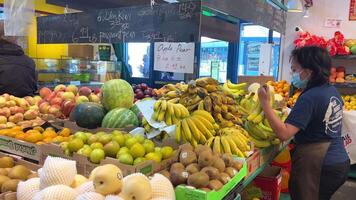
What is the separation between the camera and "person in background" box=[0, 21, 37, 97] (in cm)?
352

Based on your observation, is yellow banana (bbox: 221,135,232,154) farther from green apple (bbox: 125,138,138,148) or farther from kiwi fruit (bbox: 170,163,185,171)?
green apple (bbox: 125,138,138,148)

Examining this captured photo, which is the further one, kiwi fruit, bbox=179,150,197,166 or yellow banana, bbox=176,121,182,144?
yellow banana, bbox=176,121,182,144

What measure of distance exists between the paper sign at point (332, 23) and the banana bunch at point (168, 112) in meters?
4.88

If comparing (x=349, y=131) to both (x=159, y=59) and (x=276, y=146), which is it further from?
(x=159, y=59)

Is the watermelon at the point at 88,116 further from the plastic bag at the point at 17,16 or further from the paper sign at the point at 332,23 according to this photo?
the paper sign at the point at 332,23

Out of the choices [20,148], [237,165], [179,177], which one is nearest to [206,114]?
[237,165]

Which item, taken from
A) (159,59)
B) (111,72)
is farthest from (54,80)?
(159,59)

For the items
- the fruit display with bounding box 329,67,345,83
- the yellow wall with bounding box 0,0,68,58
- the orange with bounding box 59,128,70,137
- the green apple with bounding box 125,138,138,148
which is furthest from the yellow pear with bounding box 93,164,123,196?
the yellow wall with bounding box 0,0,68,58

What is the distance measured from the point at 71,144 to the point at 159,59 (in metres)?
1.85

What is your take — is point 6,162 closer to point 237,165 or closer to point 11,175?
point 11,175

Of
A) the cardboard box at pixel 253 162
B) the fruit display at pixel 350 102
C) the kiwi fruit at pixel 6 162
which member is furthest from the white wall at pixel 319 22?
the kiwi fruit at pixel 6 162

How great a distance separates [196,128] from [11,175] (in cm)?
110

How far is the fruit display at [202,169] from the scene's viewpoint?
1521 mm

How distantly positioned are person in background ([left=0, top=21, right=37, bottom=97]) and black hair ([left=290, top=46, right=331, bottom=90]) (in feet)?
9.73
